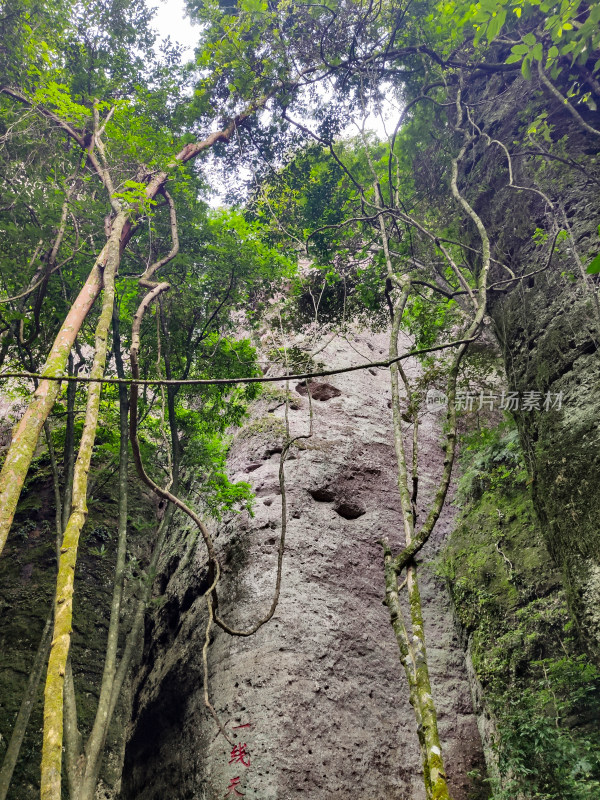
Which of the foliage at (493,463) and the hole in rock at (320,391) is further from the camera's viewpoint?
the hole in rock at (320,391)

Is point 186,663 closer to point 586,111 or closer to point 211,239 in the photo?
point 211,239

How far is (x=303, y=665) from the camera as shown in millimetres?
4789

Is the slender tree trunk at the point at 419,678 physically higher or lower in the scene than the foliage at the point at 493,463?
lower

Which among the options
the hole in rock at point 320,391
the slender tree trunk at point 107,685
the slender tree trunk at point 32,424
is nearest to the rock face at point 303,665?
the hole in rock at point 320,391

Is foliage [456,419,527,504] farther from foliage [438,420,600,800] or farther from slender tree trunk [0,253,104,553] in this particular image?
slender tree trunk [0,253,104,553]

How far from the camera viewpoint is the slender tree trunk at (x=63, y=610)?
2.50 m

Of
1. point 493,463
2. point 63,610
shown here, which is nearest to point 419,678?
point 63,610

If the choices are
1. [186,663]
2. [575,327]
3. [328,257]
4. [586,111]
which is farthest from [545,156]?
[186,663]

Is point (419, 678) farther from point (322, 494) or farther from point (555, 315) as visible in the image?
point (322, 494)

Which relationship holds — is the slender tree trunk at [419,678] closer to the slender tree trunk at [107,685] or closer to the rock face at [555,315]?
the rock face at [555,315]

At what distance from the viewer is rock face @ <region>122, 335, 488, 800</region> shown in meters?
4.32

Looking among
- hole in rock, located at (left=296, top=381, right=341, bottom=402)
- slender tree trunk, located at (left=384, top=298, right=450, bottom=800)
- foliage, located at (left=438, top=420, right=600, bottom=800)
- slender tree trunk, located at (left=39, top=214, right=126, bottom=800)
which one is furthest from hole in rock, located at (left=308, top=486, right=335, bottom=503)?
slender tree trunk, located at (left=384, top=298, right=450, bottom=800)

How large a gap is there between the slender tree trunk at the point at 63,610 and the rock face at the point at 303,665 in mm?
2236

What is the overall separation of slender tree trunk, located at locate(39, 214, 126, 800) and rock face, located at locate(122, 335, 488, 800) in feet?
7.34
